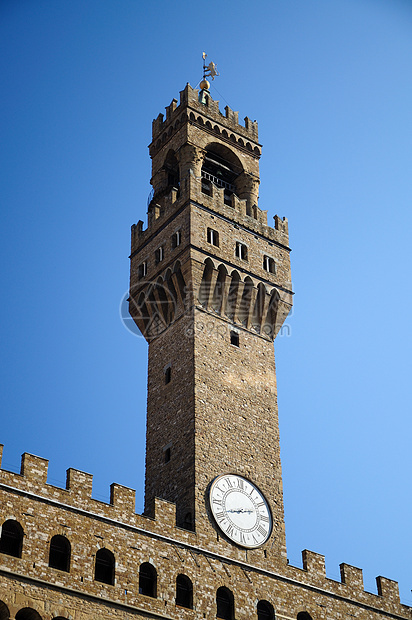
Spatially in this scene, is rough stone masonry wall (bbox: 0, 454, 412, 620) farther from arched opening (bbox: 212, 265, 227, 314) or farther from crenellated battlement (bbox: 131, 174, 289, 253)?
crenellated battlement (bbox: 131, 174, 289, 253)

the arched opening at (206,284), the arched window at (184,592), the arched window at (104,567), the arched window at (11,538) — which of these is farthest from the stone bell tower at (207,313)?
the arched window at (11,538)

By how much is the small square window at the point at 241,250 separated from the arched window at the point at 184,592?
1613 centimetres

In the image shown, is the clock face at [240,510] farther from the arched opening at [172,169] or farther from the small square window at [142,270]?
the arched opening at [172,169]

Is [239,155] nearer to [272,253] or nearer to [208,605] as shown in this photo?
[272,253]

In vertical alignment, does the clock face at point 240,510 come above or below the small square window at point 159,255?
below

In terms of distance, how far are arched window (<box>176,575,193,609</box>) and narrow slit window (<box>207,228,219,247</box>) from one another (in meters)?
15.9

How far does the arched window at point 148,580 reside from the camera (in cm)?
3247

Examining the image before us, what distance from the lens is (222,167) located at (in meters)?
48.4

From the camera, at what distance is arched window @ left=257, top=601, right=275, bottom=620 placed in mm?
34781

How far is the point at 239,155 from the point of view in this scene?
49.3 metres

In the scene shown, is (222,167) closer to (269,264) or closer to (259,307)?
(269,264)

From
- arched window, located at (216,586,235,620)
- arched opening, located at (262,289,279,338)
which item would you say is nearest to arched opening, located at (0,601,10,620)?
arched window, located at (216,586,235,620)

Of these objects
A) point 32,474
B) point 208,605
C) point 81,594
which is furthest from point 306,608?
point 32,474

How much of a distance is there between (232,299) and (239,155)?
33.5ft
